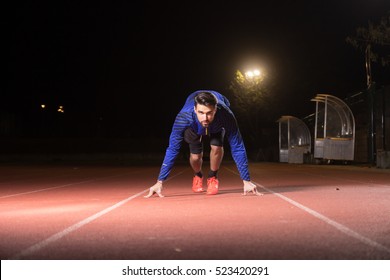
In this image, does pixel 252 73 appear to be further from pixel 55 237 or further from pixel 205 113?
pixel 55 237

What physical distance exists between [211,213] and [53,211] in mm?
2282

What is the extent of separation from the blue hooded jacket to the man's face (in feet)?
0.90

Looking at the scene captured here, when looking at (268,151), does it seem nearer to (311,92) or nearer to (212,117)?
(311,92)

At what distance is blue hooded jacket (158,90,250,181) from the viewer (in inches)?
336

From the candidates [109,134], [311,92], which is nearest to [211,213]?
[311,92]

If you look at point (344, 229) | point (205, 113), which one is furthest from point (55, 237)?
point (205, 113)

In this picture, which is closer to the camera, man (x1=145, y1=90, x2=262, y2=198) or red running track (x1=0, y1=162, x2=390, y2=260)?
red running track (x1=0, y1=162, x2=390, y2=260)

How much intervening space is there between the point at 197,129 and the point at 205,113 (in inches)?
29.3

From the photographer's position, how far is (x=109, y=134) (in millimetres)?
79062

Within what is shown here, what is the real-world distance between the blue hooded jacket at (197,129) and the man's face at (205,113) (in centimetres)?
27

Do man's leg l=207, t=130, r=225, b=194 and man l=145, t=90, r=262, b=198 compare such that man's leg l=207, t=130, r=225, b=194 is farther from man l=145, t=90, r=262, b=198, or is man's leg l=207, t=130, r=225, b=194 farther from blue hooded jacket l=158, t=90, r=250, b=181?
blue hooded jacket l=158, t=90, r=250, b=181

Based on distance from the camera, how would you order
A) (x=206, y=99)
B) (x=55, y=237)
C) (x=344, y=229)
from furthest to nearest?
(x=206, y=99)
(x=344, y=229)
(x=55, y=237)

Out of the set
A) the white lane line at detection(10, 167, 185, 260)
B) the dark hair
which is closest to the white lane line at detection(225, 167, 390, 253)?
the dark hair

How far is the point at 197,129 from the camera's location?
347 inches
